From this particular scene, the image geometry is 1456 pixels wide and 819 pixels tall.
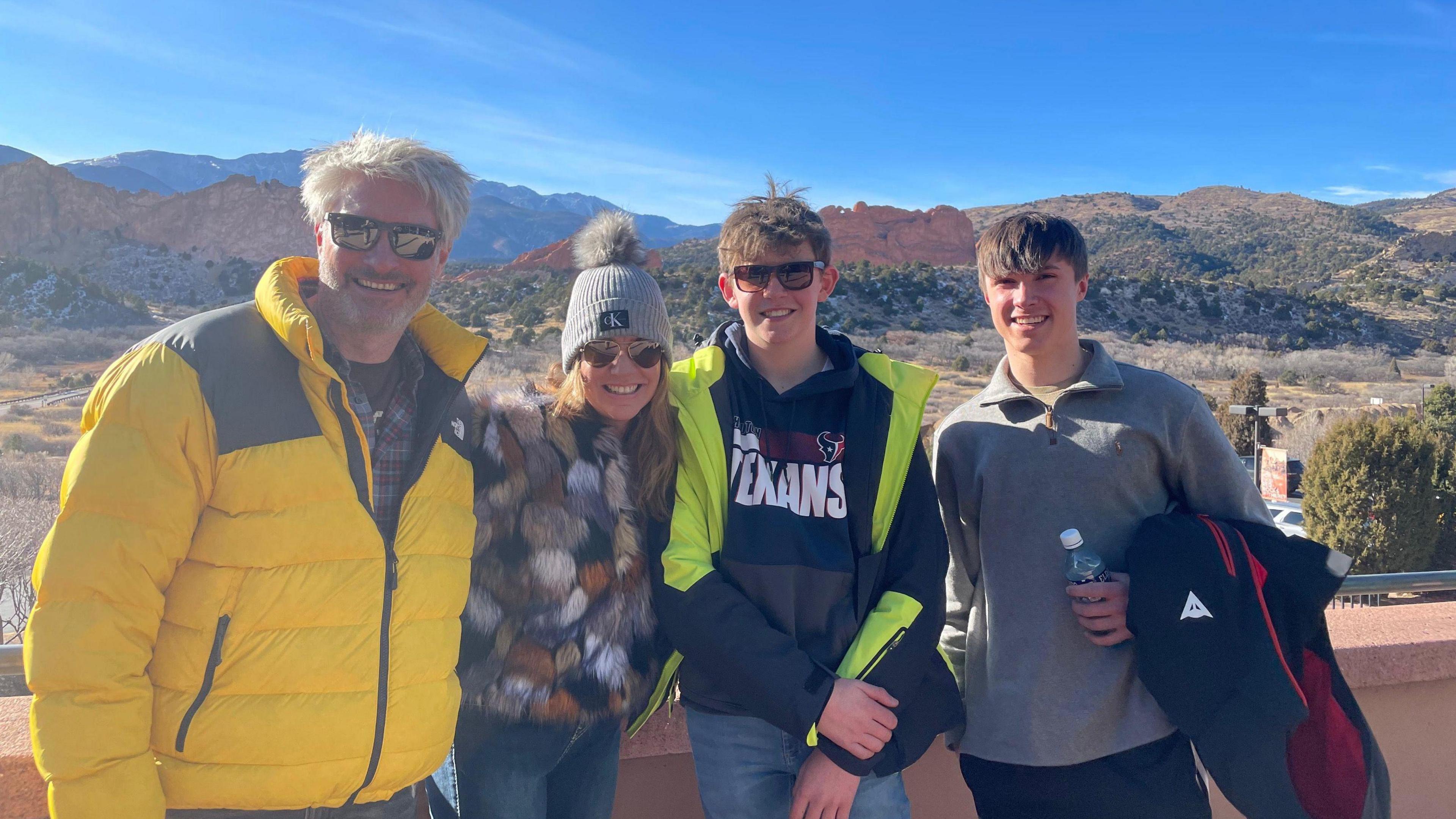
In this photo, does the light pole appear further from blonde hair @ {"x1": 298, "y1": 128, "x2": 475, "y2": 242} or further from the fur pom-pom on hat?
blonde hair @ {"x1": 298, "y1": 128, "x2": 475, "y2": 242}

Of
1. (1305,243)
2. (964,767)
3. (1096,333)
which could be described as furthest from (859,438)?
(1305,243)

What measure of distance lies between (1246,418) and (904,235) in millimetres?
70038

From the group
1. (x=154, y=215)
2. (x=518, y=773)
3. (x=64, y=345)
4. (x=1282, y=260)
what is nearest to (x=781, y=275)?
(x=518, y=773)

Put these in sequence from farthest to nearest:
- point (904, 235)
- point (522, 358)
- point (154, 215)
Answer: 1. point (904, 235)
2. point (154, 215)
3. point (522, 358)

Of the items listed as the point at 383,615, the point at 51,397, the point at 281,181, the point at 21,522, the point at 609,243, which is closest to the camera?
the point at 383,615

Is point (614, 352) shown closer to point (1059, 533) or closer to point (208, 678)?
point (208, 678)

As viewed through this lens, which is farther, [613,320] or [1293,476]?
[1293,476]

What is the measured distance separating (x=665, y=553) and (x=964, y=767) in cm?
93

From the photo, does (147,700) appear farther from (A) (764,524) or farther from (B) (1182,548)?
(B) (1182,548)

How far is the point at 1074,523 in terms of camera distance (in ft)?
6.12

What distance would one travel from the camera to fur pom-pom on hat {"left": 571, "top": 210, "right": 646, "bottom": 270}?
2.10m

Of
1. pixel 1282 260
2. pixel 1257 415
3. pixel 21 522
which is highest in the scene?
pixel 1282 260

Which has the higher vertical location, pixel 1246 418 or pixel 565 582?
pixel 565 582

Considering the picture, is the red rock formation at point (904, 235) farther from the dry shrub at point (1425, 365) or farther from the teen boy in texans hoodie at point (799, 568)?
the teen boy in texans hoodie at point (799, 568)
